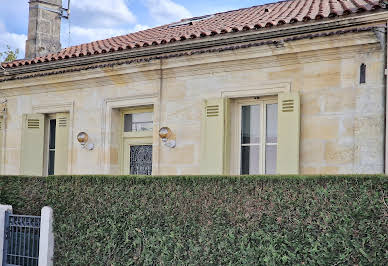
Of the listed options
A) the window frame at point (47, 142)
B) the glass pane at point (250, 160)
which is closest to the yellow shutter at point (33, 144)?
the window frame at point (47, 142)

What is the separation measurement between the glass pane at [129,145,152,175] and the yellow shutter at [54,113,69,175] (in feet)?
4.94

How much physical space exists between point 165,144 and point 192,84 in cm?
114

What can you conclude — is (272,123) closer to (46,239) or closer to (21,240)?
(46,239)

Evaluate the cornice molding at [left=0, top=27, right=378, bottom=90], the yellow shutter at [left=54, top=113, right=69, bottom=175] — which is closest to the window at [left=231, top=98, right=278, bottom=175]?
the cornice molding at [left=0, top=27, right=378, bottom=90]

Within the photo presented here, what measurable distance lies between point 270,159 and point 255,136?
45 cm

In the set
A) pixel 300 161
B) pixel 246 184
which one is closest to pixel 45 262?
pixel 246 184

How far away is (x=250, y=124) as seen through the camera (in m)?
8.94

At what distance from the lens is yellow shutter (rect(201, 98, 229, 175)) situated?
8.84 metres

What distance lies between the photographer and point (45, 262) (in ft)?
25.5

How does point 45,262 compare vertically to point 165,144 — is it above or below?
below

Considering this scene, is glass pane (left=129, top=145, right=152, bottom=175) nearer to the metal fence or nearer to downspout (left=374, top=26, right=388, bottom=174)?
the metal fence

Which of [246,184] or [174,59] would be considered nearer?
[246,184]

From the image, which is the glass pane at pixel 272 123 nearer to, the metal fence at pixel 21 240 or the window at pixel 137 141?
the window at pixel 137 141

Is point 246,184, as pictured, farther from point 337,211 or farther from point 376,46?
point 376,46
